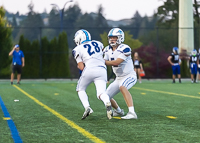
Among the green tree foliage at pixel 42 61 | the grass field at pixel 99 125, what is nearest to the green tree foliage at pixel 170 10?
the green tree foliage at pixel 42 61

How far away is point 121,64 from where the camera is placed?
815 cm

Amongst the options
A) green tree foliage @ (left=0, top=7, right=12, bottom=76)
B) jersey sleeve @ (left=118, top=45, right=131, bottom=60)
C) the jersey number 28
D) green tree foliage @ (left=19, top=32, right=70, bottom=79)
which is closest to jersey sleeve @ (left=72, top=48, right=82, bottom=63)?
the jersey number 28

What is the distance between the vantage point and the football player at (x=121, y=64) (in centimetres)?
790

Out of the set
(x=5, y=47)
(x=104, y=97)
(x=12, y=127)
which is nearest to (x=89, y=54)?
(x=104, y=97)

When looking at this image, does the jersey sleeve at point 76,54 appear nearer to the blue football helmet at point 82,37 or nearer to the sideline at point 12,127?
the blue football helmet at point 82,37

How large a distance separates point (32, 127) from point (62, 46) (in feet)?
77.3

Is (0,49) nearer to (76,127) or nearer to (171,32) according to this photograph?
(76,127)

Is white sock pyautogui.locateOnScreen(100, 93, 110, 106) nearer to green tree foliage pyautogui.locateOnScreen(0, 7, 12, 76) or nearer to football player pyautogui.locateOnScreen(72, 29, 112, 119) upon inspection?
football player pyautogui.locateOnScreen(72, 29, 112, 119)

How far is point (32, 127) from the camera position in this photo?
22.9ft

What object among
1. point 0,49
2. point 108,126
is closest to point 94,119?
point 108,126

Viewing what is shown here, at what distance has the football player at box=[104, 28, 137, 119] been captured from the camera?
7898 millimetres

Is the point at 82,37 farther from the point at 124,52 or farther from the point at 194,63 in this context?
the point at 194,63

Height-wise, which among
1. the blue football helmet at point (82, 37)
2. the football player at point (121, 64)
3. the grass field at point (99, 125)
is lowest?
the grass field at point (99, 125)

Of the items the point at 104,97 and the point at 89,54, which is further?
the point at 89,54
